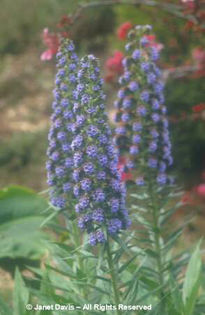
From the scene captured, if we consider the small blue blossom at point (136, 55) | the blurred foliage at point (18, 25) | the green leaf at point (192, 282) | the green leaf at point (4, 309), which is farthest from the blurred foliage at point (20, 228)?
the blurred foliage at point (18, 25)

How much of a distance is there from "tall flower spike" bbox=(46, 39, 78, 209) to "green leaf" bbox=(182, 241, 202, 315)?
0.81m

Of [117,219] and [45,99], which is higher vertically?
[45,99]

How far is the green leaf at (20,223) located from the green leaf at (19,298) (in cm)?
94

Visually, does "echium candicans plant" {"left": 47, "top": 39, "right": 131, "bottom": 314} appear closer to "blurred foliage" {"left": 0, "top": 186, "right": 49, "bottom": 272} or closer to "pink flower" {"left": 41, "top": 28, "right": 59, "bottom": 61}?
"pink flower" {"left": 41, "top": 28, "right": 59, "bottom": 61}

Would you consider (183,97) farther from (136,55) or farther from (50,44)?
(136,55)

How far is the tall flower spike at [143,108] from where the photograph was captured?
11.8ft

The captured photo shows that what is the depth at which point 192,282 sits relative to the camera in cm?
344

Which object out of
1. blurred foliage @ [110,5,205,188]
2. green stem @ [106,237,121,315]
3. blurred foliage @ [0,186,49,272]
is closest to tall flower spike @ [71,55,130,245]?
green stem @ [106,237,121,315]

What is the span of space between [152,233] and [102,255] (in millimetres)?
1034

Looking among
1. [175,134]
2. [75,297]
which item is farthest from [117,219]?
[175,134]

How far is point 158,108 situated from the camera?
3.61 m

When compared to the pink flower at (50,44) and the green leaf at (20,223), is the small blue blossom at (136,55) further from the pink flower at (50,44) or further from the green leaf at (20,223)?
the green leaf at (20,223)

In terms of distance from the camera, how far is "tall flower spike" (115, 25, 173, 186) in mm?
3588

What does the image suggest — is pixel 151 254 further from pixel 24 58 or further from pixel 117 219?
pixel 24 58
